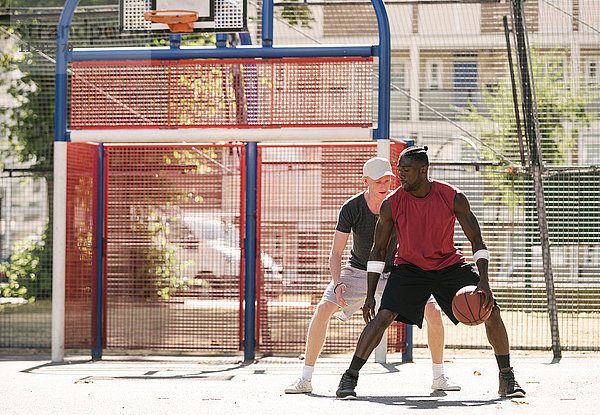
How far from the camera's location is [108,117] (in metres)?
10.7

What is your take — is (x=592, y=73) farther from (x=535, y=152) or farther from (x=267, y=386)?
(x=267, y=386)

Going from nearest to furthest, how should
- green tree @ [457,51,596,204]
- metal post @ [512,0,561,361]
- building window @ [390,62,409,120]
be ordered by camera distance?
metal post @ [512,0,561,361]
green tree @ [457,51,596,204]
building window @ [390,62,409,120]

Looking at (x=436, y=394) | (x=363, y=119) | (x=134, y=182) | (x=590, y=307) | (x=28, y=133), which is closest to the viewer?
(x=436, y=394)

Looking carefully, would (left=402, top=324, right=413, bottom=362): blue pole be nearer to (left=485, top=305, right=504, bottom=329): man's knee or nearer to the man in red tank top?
the man in red tank top

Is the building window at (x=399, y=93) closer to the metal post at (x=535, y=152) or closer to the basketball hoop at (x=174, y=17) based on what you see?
the metal post at (x=535, y=152)

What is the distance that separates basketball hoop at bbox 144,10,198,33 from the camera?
10656mm

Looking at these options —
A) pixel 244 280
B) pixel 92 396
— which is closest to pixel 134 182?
pixel 244 280

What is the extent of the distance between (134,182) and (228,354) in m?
2.05

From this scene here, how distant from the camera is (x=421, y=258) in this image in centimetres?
770

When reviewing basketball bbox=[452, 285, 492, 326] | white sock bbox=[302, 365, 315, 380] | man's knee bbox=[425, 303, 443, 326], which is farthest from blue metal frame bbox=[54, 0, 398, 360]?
basketball bbox=[452, 285, 492, 326]

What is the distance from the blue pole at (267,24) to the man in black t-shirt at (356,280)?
9.08ft

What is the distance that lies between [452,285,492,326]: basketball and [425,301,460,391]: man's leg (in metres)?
0.70

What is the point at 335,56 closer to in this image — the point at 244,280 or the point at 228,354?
the point at 244,280

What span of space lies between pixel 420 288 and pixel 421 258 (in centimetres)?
21
